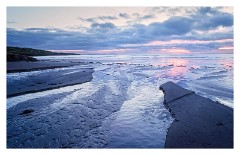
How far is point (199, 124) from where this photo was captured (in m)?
6.34

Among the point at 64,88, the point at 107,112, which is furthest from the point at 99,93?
the point at 107,112

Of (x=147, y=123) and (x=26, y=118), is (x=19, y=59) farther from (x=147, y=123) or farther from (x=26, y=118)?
(x=147, y=123)

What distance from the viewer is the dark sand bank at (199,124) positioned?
17.3 ft

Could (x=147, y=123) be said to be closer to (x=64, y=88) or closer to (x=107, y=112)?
(x=107, y=112)

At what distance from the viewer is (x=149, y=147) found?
209 inches

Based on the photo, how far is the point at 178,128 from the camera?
6086mm

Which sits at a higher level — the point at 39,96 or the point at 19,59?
the point at 19,59

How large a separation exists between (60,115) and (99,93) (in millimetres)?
3578

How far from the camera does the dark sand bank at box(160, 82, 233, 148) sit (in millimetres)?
5285

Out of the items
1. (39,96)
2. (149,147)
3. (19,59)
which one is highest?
(19,59)
